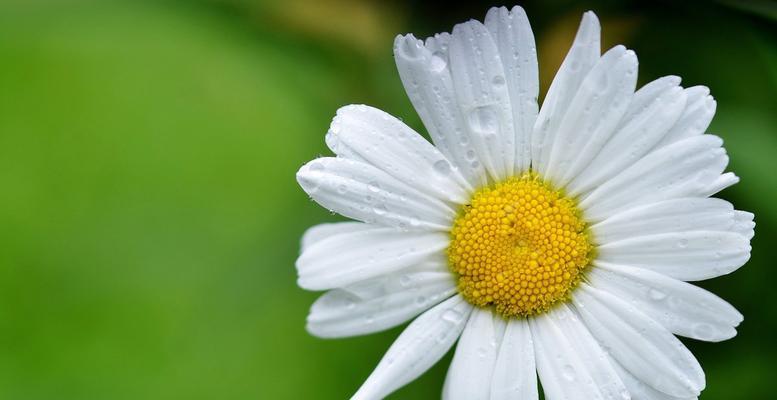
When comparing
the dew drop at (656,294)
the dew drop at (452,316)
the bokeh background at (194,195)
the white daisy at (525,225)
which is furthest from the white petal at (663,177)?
the bokeh background at (194,195)

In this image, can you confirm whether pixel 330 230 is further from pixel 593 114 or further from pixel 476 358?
pixel 593 114

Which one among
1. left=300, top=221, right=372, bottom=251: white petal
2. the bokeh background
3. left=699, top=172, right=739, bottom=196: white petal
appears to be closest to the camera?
left=699, top=172, right=739, bottom=196: white petal

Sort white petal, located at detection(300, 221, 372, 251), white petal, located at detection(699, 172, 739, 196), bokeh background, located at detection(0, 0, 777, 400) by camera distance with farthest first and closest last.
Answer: bokeh background, located at detection(0, 0, 777, 400)
white petal, located at detection(300, 221, 372, 251)
white petal, located at detection(699, 172, 739, 196)

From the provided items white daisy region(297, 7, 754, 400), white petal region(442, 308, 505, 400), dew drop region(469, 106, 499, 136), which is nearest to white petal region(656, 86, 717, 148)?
white daisy region(297, 7, 754, 400)

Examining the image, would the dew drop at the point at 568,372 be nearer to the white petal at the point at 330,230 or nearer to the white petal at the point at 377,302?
the white petal at the point at 377,302

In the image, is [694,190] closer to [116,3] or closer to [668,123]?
[668,123]

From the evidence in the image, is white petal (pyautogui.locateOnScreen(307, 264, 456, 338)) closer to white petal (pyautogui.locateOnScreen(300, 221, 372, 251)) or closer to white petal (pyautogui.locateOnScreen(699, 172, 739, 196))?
white petal (pyautogui.locateOnScreen(300, 221, 372, 251))

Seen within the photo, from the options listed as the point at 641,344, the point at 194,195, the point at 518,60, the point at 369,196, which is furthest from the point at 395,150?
the point at 194,195
